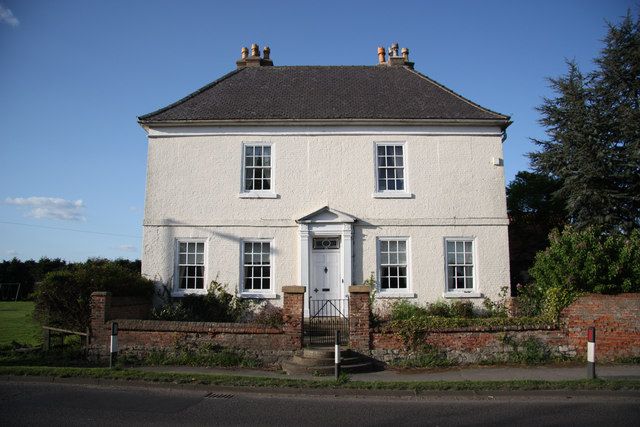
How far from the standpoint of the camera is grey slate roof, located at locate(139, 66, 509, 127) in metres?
17.0

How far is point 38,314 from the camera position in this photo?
1359 centimetres

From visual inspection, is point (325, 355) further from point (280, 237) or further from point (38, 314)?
point (38, 314)

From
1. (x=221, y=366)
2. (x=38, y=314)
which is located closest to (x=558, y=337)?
(x=221, y=366)

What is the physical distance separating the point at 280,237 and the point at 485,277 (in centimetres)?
689

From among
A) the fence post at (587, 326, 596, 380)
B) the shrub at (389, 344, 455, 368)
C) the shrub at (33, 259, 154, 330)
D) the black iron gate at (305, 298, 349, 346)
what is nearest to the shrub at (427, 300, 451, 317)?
the black iron gate at (305, 298, 349, 346)

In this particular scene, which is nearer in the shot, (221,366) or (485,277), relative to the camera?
(221,366)

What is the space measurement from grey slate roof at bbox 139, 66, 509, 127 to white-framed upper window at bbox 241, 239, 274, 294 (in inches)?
171

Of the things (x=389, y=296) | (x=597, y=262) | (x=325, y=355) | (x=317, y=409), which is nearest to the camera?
(x=317, y=409)

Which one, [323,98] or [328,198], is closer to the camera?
[328,198]

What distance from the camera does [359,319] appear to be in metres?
11.6

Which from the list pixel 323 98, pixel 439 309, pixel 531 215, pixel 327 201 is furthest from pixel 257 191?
pixel 531 215

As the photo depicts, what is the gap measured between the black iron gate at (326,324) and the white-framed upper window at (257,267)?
5.52 ft

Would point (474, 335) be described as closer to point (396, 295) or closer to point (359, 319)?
point (359, 319)

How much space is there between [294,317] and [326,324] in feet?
9.66
